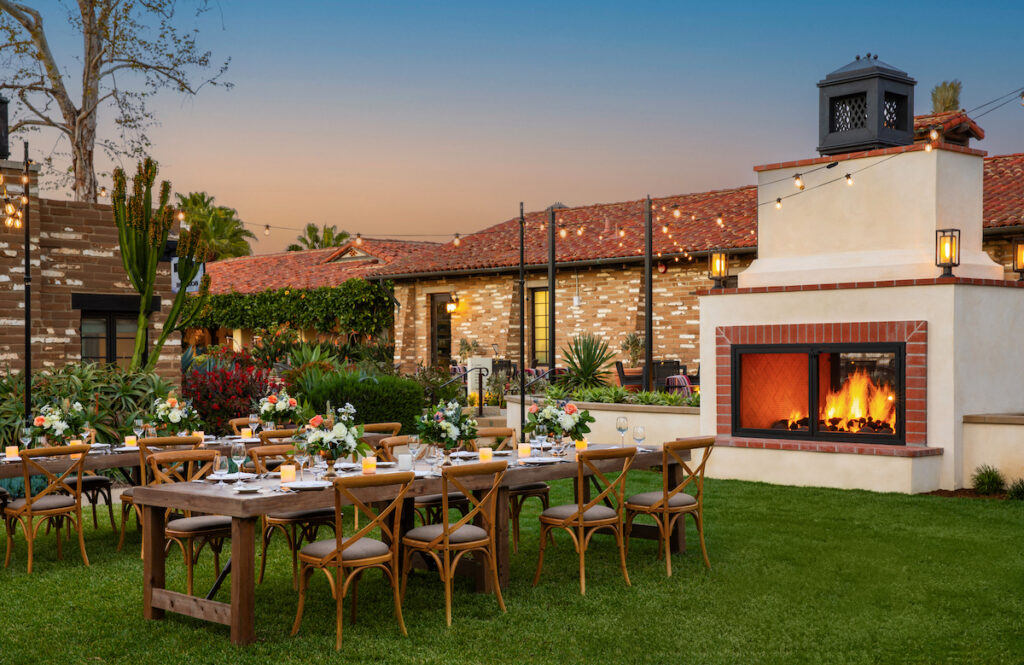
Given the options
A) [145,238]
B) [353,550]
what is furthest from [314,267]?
[353,550]

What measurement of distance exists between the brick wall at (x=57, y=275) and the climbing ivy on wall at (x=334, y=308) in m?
10.6

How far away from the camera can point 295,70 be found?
17.8 metres

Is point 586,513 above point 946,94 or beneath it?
beneath

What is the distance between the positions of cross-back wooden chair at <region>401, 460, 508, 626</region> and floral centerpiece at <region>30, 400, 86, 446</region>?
3522 mm

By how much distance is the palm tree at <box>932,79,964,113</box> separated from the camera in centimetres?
2642

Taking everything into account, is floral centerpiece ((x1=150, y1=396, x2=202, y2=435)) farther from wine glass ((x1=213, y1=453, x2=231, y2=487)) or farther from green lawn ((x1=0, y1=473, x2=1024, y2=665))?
wine glass ((x1=213, y1=453, x2=231, y2=487))

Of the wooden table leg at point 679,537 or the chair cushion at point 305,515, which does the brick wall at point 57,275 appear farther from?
the wooden table leg at point 679,537

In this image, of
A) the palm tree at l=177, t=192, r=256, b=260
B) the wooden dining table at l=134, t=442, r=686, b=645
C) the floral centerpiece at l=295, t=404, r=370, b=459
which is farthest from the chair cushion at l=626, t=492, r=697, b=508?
the palm tree at l=177, t=192, r=256, b=260

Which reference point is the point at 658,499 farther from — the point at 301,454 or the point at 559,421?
the point at 301,454

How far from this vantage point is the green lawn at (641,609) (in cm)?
536

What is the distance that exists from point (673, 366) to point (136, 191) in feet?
30.6

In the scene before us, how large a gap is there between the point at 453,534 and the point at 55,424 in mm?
3789

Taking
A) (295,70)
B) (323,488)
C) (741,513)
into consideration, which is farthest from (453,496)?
(295,70)

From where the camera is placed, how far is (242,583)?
547 cm
